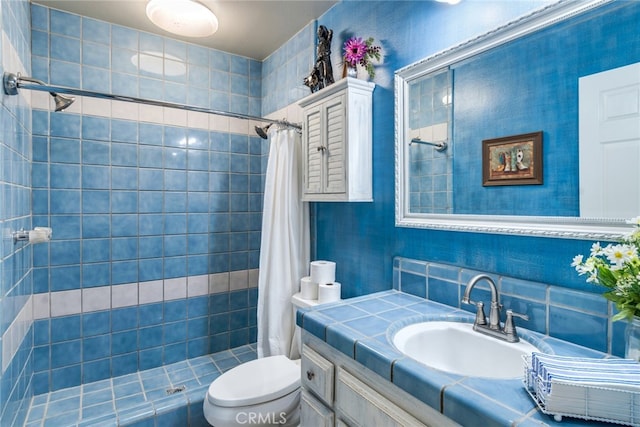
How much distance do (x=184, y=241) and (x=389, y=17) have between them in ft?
6.22

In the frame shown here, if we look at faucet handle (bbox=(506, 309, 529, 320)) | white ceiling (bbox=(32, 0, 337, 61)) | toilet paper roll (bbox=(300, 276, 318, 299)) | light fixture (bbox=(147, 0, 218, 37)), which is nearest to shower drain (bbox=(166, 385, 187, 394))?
toilet paper roll (bbox=(300, 276, 318, 299))

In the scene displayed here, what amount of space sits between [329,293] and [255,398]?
594mm

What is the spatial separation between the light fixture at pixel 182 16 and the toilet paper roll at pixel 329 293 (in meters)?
1.57

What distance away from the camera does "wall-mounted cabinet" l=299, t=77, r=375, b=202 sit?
1.62 meters

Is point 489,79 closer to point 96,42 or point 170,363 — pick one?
point 96,42

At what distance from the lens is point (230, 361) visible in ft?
7.97

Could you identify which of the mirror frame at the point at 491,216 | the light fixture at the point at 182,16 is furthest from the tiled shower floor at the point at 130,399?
the light fixture at the point at 182,16

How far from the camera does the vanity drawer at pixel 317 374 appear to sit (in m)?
1.08

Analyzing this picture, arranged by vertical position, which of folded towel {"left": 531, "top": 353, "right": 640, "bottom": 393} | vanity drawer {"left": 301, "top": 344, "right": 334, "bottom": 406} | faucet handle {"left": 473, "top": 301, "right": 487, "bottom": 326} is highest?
folded towel {"left": 531, "top": 353, "right": 640, "bottom": 393}

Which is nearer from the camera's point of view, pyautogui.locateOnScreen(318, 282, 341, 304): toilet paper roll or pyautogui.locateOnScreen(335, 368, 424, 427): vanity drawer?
pyautogui.locateOnScreen(335, 368, 424, 427): vanity drawer

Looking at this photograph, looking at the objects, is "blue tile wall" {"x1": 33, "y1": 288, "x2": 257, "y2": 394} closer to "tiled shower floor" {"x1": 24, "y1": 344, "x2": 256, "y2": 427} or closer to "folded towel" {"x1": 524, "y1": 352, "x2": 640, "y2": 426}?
"tiled shower floor" {"x1": 24, "y1": 344, "x2": 256, "y2": 427}

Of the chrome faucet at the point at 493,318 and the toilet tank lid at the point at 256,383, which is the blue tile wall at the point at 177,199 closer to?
the chrome faucet at the point at 493,318

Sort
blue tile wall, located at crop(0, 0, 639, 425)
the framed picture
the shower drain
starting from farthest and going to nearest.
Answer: the shower drain
blue tile wall, located at crop(0, 0, 639, 425)
the framed picture

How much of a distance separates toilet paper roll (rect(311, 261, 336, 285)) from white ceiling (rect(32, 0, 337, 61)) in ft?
4.90
